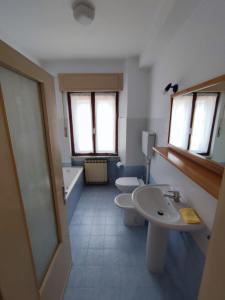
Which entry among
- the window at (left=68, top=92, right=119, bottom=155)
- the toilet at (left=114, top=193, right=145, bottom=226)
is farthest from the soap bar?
the window at (left=68, top=92, right=119, bottom=155)

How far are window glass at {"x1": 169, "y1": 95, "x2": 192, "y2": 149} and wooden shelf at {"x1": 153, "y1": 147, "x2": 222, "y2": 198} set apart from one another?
14 cm

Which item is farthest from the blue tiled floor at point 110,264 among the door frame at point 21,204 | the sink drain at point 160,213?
the sink drain at point 160,213

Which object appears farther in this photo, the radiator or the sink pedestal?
the radiator

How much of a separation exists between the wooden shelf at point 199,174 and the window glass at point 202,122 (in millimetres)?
125

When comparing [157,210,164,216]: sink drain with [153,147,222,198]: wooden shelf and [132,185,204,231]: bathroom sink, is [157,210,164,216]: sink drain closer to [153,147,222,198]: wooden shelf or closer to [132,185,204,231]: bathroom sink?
[132,185,204,231]: bathroom sink

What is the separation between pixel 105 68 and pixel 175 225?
267 cm

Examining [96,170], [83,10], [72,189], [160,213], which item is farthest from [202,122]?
[96,170]

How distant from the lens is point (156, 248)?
1431mm

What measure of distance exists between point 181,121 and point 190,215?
33.1 inches

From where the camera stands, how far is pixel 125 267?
1534mm

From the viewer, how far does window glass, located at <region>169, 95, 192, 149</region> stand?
1.30 m

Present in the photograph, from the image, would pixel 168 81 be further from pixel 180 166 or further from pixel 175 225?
pixel 175 225

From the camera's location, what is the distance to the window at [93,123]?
2.97 m

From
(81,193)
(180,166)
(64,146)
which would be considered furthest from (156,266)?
(64,146)
